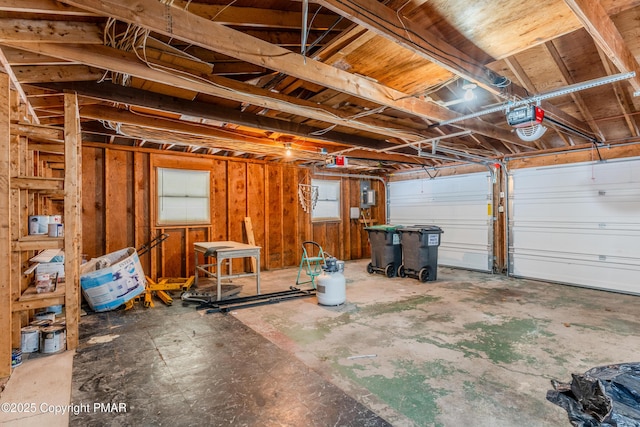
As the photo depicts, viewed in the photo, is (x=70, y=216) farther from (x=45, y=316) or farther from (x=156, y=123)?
(x=156, y=123)

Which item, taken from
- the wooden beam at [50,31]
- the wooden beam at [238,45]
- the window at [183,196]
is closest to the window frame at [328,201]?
the window at [183,196]

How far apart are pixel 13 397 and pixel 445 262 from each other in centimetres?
762

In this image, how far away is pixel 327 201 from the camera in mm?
8320

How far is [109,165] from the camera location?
543 cm

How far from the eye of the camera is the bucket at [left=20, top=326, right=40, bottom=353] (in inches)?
116

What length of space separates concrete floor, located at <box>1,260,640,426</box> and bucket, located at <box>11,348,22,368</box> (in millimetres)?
418

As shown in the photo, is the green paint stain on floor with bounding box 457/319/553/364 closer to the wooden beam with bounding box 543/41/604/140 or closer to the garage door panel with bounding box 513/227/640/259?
the garage door panel with bounding box 513/227/640/259

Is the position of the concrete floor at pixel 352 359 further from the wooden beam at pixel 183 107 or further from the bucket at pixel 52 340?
the wooden beam at pixel 183 107

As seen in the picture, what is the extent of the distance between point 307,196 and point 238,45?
577 cm

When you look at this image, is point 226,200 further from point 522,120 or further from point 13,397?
point 522,120

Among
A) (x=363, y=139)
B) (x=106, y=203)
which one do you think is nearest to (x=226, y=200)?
(x=106, y=203)

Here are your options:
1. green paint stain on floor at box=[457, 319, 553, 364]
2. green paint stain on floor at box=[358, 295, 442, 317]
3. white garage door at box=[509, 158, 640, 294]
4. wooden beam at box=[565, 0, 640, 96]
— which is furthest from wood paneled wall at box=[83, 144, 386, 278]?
wooden beam at box=[565, 0, 640, 96]

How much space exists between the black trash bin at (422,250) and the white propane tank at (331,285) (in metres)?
2.15

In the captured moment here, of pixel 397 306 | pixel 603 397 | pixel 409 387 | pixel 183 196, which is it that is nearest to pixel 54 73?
pixel 183 196
